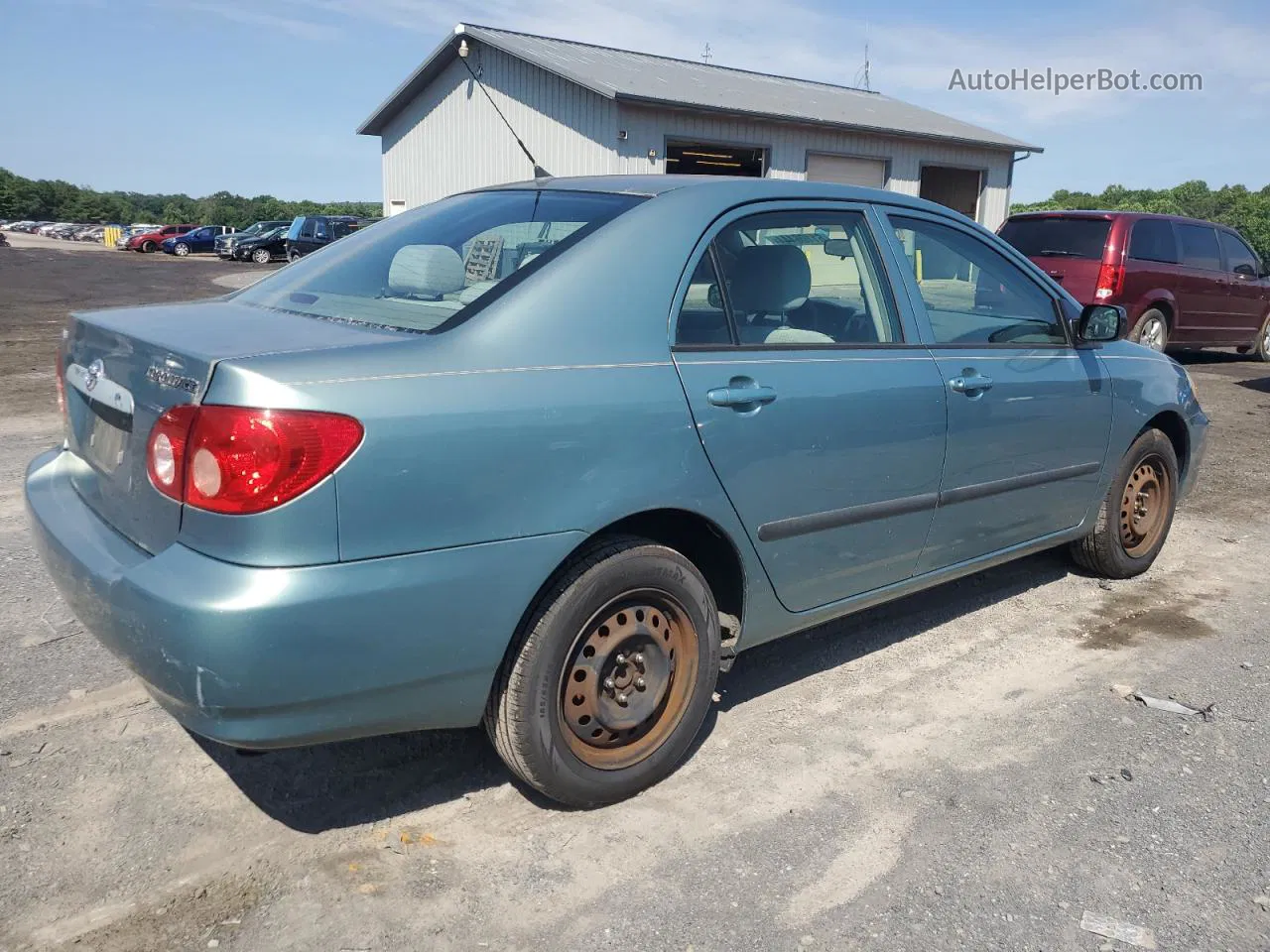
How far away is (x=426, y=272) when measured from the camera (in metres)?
3.08

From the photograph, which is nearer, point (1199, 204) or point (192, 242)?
point (192, 242)

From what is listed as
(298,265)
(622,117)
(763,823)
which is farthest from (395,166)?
(763,823)

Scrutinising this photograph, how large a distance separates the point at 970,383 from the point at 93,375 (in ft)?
8.95

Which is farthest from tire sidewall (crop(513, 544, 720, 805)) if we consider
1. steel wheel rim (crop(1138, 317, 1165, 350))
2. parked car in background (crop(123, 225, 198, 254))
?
parked car in background (crop(123, 225, 198, 254))

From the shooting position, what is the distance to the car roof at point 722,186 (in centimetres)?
318

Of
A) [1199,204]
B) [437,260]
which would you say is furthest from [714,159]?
[1199,204]

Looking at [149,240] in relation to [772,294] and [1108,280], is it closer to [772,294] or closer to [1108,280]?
[1108,280]

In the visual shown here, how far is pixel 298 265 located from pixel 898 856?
2590 millimetres

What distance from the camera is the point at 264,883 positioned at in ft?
8.23

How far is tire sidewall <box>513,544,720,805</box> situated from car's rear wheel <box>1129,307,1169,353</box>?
1042 cm

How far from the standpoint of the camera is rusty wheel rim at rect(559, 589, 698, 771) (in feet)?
9.16

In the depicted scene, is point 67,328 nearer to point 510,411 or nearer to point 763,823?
point 510,411

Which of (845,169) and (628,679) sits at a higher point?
(845,169)

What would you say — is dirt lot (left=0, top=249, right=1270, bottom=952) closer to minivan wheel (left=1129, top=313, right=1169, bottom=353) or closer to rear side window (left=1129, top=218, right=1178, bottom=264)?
rear side window (left=1129, top=218, right=1178, bottom=264)
